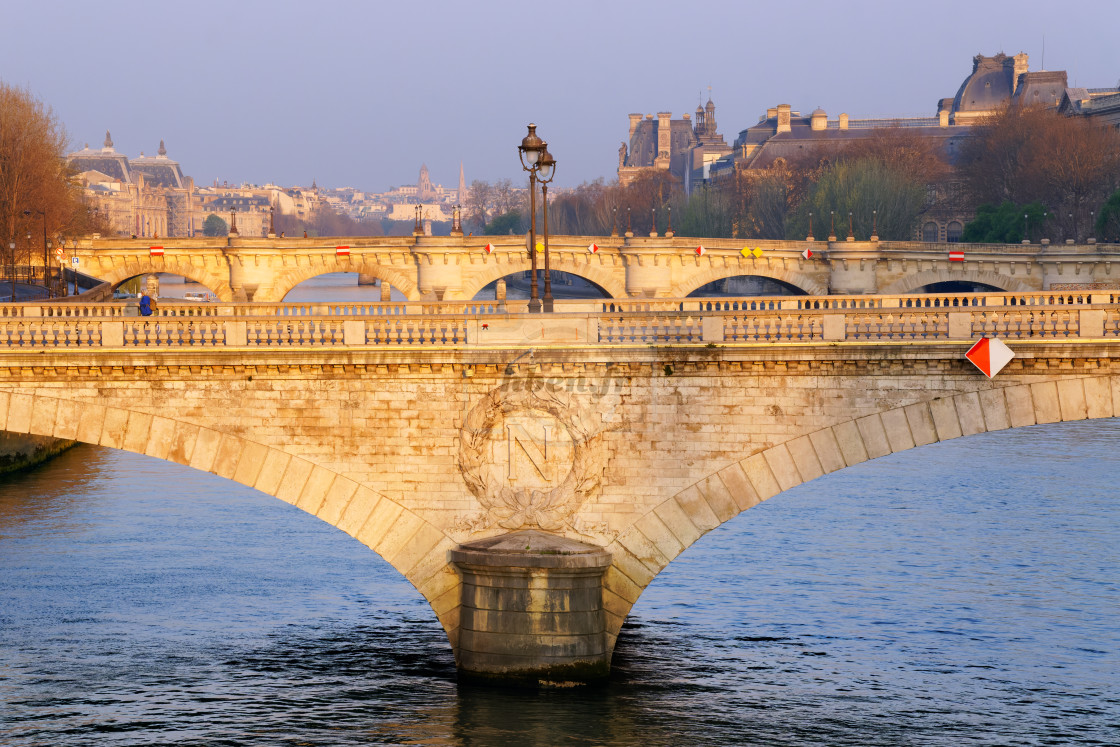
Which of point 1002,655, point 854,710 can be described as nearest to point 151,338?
point 854,710

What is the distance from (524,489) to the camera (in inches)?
877

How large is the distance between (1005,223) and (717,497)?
229ft

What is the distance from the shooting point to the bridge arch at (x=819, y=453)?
20.7 metres

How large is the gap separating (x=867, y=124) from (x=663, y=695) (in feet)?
513

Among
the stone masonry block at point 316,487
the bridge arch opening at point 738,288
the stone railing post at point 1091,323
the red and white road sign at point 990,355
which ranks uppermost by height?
the bridge arch opening at point 738,288

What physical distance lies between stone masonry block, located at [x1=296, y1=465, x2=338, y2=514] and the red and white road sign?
389 inches

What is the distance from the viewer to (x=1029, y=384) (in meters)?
20.7

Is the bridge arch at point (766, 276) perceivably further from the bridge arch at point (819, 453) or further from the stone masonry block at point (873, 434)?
the stone masonry block at point (873, 434)

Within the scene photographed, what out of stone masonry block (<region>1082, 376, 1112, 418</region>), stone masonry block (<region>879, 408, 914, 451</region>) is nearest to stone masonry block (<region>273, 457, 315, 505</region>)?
stone masonry block (<region>879, 408, 914, 451</region>)

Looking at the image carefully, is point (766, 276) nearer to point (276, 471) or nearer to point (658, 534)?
point (658, 534)

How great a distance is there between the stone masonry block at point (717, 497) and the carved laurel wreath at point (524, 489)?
63.5 inches

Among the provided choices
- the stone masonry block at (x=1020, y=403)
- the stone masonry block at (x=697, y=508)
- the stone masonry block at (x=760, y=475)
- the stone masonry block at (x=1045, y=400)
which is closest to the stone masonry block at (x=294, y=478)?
the stone masonry block at (x=697, y=508)

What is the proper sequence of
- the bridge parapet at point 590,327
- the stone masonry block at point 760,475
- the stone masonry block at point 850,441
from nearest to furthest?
the bridge parapet at point 590,327 → the stone masonry block at point 850,441 → the stone masonry block at point 760,475

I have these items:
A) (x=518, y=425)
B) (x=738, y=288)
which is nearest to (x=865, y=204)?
(x=738, y=288)
